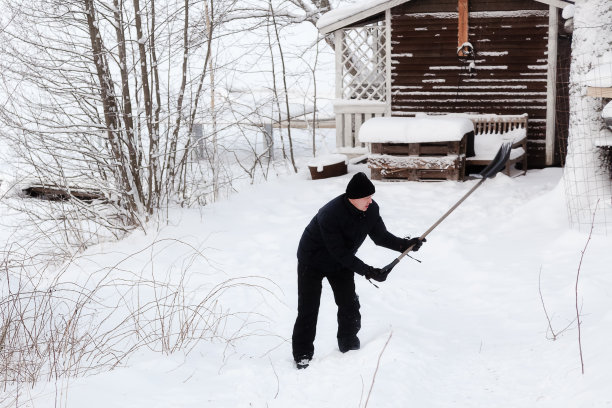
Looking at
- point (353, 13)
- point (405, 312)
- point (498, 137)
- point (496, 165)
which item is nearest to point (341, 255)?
point (405, 312)

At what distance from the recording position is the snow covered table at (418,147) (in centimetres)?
1152

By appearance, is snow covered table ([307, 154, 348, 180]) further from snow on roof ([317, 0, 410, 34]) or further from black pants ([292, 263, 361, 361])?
black pants ([292, 263, 361, 361])

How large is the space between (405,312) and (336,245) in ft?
6.30

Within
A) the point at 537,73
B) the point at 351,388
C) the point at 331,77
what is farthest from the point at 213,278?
the point at 331,77

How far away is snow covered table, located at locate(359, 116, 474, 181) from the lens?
11523mm

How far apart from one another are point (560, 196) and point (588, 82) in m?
1.43

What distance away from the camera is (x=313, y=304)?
17.4 feet

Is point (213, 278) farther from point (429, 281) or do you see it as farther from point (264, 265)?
point (429, 281)

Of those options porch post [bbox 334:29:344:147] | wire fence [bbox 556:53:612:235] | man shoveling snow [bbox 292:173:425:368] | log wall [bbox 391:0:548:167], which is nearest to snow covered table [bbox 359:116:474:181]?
log wall [bbox 391:0:548:167]

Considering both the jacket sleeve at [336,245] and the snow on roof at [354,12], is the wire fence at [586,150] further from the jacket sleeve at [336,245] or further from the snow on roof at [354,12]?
the snow on roof at [354,12]

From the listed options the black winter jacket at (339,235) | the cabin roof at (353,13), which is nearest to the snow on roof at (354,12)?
the cabin roof at (353,13)

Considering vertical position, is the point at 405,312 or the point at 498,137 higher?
the point at 498,137

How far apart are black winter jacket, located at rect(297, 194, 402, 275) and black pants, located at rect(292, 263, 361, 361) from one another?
90 millimetres

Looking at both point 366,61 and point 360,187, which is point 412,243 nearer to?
point 360,187
